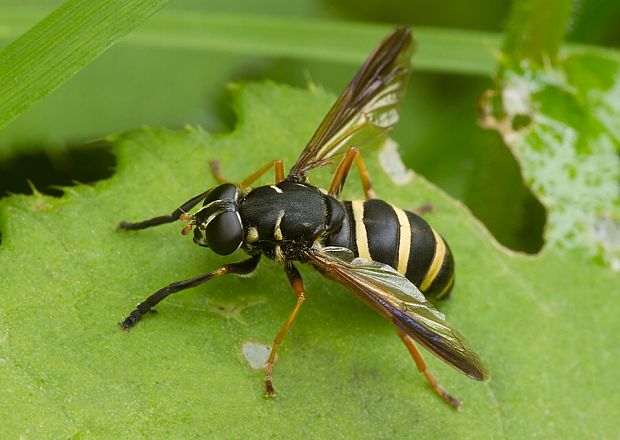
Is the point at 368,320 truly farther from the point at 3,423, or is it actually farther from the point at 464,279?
the point at 3,423

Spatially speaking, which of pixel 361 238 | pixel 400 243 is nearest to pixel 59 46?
pixel 361 238

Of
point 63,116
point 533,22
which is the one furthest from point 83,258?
point 533,22

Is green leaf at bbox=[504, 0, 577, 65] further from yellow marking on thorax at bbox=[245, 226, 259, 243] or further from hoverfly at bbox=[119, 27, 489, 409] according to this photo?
yellow marking on thorax at bbox=[245, 226, 259, 243]

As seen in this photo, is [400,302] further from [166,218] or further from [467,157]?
[467,157]

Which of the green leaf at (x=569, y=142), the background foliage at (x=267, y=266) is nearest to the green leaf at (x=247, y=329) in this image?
the background foliage at (x=267, y=266)

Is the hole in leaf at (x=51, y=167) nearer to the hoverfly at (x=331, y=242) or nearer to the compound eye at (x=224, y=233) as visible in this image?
the hoverfly at (x=331, y=242)

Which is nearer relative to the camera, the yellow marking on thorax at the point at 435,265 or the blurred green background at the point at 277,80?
the yellow marking on thorax at the point at 435,265
